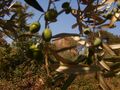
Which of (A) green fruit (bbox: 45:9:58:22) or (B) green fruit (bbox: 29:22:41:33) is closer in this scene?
(A) green fruit (bbox: 45:9:58:22)

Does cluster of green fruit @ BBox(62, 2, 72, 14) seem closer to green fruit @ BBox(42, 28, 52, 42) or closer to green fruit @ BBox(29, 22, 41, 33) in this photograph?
green fruit @ BBox(29, 22, 41, 33)

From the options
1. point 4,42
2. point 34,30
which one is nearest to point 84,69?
point 34,30

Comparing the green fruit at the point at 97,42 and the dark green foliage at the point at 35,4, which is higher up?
the dark green foliage at the point at 35,4

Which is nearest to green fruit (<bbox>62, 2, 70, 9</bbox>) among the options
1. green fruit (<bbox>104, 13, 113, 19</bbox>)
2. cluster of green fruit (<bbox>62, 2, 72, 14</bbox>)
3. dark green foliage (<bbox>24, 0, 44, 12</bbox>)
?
cluster of green fruit (<bbox>62, 2, 72, 14</bbox>)

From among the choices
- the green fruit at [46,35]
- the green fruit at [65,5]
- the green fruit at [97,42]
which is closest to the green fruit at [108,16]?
the green fruit at [65,5]

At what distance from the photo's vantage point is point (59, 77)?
181cm

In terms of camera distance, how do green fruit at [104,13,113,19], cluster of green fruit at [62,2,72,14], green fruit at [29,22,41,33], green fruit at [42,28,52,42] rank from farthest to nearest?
1. green fruit at [104,13,113,19]
2. cluster of green fruit at [62,2,72,14]
3. green fruit at [29,22,41,33]
4. green fruit at [42,28,52,42]

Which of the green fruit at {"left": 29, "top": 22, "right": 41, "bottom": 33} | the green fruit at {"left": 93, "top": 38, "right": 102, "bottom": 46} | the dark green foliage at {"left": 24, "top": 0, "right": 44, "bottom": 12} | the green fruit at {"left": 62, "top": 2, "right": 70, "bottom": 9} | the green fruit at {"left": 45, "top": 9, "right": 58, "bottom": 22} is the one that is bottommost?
the green fruit at {"left": 93, "top": 38, "right": 102, "bottom": 46}

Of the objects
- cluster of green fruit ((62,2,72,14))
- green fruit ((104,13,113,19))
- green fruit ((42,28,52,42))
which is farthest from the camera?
green fruit ((104,13,113,19))

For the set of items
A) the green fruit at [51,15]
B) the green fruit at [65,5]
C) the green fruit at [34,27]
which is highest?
the green fruit at [65,5]

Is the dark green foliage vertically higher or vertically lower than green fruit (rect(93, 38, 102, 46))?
higher

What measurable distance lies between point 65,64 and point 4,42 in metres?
1.15

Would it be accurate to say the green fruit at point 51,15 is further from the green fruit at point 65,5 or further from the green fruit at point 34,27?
the green fruit at point 65,5

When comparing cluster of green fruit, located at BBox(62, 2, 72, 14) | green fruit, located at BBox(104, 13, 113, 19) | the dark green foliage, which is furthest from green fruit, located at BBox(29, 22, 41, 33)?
green fruit, located at BBox(104, 13, 113, 19)
